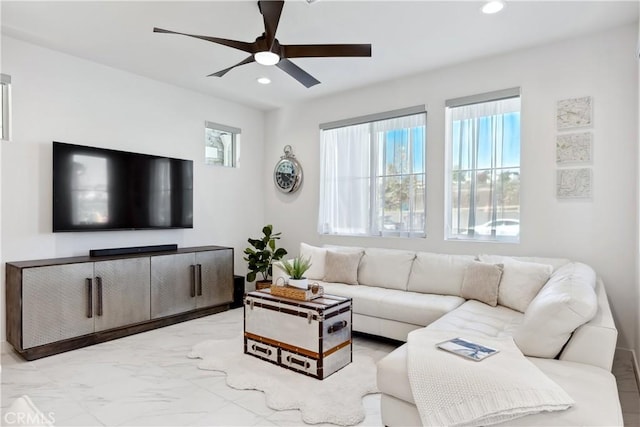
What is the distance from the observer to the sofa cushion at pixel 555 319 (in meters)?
1.83

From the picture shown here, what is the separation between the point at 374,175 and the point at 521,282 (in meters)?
2.13

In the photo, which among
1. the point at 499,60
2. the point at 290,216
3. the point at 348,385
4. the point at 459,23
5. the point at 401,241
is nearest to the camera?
the point at 348,385

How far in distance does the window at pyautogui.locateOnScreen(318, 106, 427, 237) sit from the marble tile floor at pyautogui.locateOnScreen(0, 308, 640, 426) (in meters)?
1.58

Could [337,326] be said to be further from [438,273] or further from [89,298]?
[89,298]

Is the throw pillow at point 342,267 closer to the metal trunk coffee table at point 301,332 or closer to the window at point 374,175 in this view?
the window at point 374,175

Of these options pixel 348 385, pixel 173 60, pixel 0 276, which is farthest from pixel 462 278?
pixel 0 276

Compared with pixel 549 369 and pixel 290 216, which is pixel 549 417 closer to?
pixel 549 369

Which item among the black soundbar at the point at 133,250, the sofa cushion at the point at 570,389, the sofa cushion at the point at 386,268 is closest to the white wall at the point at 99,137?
the black soundbar at the point at 133,250

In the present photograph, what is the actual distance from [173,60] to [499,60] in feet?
10.8

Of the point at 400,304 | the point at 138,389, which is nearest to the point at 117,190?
the point at 138,389

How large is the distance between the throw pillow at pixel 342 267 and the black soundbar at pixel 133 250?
183 centimetres

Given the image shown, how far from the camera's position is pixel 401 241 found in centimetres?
435

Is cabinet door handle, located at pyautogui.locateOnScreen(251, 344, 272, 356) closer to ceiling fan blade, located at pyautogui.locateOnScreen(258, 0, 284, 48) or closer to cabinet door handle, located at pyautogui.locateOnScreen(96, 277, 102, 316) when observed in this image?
cabinet door handle, located at pyautogui.locateOnScreen(96, 277, 102, 316)

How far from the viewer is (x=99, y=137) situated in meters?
3.90
